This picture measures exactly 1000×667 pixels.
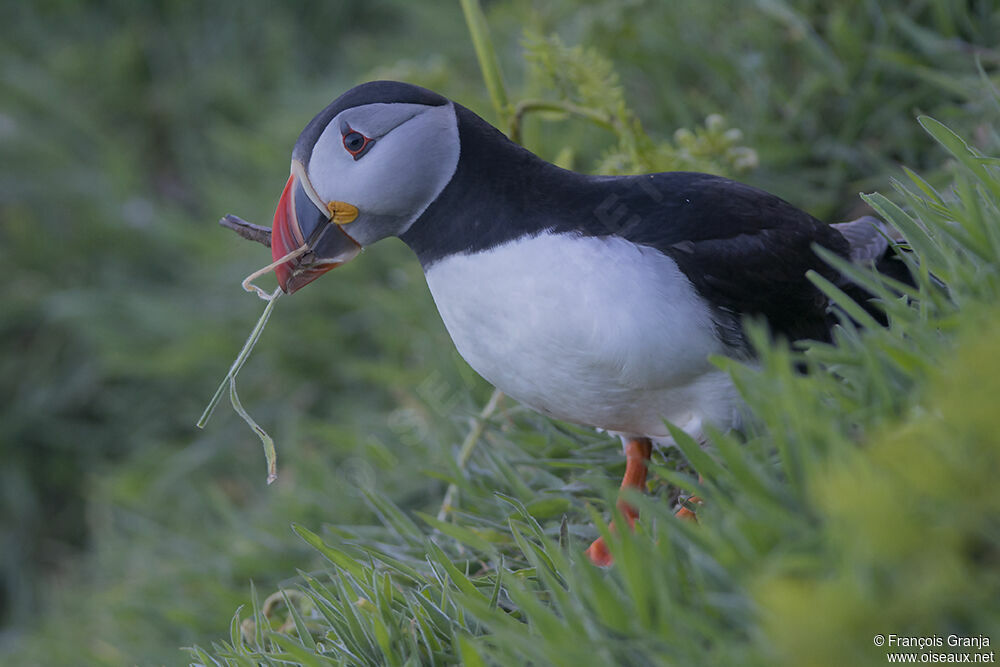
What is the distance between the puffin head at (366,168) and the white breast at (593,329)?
115 millimetres

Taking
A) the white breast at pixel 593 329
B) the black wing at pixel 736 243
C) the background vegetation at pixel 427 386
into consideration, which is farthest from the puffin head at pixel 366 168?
the background vegetation at pixel 427 386

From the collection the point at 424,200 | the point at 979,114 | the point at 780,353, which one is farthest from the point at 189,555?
the point at 979,114

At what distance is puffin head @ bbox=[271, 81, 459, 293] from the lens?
1213mm

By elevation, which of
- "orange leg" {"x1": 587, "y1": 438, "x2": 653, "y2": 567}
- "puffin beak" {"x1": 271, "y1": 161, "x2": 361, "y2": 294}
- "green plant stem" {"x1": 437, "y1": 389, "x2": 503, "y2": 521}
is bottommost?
"green plant stem" {"x1": 437, "y1": 389, "x2": 503, "y2": 521}

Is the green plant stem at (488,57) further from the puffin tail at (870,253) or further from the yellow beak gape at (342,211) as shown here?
the puffin tail at (870,253)

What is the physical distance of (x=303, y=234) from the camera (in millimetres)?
1251

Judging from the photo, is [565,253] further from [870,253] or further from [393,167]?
[870,253]

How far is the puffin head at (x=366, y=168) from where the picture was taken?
3.98 feet

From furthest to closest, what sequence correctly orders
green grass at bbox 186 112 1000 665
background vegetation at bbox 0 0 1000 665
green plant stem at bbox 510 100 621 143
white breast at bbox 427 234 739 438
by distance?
green plant stem at bbox 510 100 621 143
white breast at bbox 427 234 739 438
background vegetation at bbox 0 0 1000 665
green grass at bbox 186 112 1000 665

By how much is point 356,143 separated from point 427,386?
2.83 ft

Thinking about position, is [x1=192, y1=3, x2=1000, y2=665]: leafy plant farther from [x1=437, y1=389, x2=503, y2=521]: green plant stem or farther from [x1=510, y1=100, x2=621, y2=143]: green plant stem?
[x1=510, y1=100, x2=621, y2=143]: green plant stem

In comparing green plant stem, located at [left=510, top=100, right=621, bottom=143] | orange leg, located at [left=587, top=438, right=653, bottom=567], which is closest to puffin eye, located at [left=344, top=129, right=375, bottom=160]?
green plant stem, located at [left=510, top=100, right=621, bottom=143]

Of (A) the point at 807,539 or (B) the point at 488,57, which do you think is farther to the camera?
(B) the point at 488,57

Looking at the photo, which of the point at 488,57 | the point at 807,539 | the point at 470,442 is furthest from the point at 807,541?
the point at 488,57
